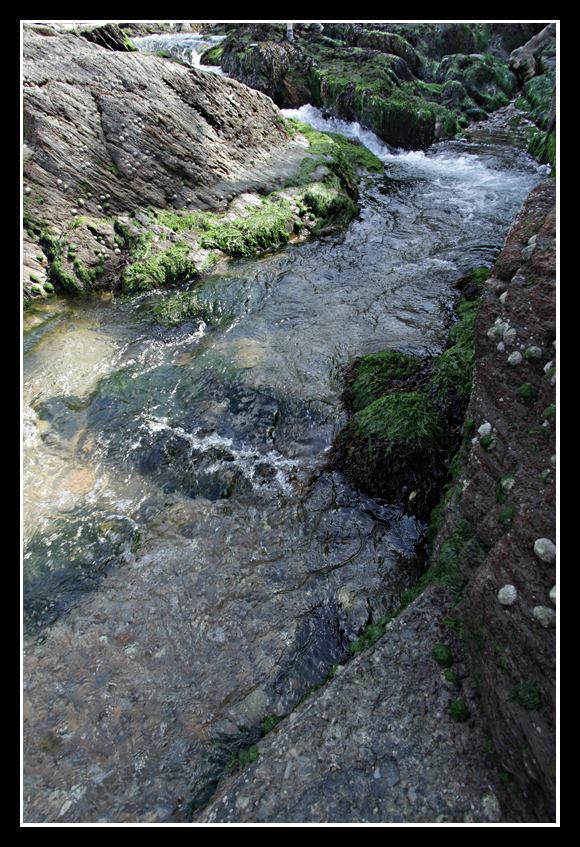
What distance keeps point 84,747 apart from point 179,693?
30.6 inches

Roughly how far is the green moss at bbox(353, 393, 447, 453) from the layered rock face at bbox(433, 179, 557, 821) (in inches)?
38.1

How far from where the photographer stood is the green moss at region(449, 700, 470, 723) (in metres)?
2.58

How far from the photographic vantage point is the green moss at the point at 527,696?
2201 mm

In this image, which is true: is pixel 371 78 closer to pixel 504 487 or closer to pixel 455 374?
pixel 455 374

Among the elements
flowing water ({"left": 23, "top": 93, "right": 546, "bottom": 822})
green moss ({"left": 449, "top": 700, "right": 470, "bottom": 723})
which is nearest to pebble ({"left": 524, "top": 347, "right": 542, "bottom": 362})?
flowing water ({"left": 23, "top": 93, "right": 546, "bottom": 822})

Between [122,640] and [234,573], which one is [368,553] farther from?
[122,640]

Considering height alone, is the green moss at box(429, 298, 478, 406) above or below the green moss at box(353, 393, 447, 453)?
above

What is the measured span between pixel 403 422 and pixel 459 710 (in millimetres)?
3062

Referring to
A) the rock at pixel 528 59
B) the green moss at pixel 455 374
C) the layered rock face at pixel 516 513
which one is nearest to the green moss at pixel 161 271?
the green moss at pixel 455 374

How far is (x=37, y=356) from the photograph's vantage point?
728 centimetres

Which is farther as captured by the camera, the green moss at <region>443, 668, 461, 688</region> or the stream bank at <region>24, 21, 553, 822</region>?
the green moss at <region>443, 668, 461, 688</region>

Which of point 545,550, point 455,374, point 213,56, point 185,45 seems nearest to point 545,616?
point 545,550

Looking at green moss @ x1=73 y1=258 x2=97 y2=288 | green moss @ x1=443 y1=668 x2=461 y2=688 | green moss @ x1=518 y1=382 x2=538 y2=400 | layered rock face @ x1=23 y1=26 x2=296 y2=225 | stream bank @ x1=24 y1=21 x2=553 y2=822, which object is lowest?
stream bank @ x1=24 y1=21 x2=553 y2=822

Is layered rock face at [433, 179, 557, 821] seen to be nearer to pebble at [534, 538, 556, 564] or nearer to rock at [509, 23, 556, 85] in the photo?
pebble at [534, 538, 556, 564]
